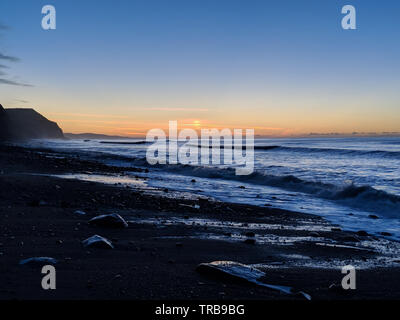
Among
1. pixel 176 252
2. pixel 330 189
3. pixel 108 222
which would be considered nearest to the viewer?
pixel 176 252

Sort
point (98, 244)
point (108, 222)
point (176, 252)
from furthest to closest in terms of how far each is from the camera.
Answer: point (108, 222) < point (176, 252) < point (98, 244)

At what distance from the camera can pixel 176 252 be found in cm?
468

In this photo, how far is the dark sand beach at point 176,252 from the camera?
3.22 m

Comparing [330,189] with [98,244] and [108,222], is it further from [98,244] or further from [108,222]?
[98,244]

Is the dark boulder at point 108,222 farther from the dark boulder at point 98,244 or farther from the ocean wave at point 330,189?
the ocean wave at point 330,189

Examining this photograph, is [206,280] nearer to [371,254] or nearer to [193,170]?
[371,254]

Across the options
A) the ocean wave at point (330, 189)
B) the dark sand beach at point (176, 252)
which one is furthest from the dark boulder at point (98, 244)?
the ocean wave at point (330, 189)

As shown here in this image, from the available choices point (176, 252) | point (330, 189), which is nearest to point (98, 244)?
point (176, 252)

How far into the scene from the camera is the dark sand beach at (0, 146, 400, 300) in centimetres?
322

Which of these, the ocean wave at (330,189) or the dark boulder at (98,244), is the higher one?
the dark boulder at (98,244)

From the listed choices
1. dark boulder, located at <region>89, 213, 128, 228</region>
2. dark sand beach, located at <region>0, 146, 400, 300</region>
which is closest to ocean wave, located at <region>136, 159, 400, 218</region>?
dark sand beach, located at <region>0, 146, 400, 300</region>

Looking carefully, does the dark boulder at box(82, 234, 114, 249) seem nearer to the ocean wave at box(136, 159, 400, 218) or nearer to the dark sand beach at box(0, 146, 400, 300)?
the dark sand beach at box(0, 146, 400, 300)

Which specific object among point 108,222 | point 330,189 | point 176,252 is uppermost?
point 108,222
